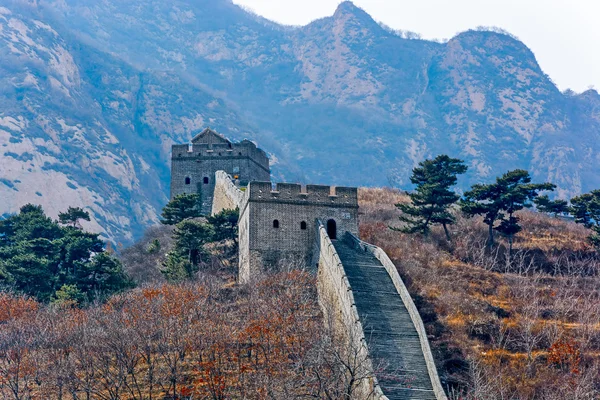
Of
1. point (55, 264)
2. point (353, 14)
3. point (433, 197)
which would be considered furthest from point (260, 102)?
point (55, 264)

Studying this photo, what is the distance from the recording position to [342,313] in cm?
3759

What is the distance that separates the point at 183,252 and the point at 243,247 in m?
3.65

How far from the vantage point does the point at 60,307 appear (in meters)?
44.1

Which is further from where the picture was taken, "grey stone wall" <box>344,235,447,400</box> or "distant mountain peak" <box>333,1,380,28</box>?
"distant mountain peak" <box>333,1,380,28</box>

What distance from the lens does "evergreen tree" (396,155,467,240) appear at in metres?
51.9

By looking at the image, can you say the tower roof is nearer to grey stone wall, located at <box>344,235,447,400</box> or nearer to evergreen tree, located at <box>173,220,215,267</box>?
evergreen tree, located at <box>173,220,215,267</box>

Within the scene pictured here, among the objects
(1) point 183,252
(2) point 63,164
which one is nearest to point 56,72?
(2) point 63,164

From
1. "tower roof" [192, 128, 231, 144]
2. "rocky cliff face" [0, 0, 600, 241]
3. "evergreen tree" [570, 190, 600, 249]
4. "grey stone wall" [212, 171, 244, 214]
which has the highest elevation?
"rocky cliff face" [0, 0, 600, 241]

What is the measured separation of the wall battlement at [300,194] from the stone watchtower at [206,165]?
1906cm

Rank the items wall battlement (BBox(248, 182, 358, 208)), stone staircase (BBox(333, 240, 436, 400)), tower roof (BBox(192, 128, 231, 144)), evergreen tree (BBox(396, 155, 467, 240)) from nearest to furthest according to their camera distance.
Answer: stone staircase (BBox(333, 240, 436, 400))
wall battlement (BBox(248, 182, 358, 208))
evergreen tree (BBox(396, 155, 467, 240))
tower roof (BBox(192, 128, 231, 144))

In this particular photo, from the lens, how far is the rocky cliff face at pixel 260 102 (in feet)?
405

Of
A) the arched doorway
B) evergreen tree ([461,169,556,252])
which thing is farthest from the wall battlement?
evergreen tree ([461,169,556,252])

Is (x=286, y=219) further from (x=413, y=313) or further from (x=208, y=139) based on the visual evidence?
(x=208, y=139)

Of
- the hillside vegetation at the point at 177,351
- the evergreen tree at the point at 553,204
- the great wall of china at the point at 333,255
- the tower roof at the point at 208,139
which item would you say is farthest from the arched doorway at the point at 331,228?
the tower roof at the point at 208,139
